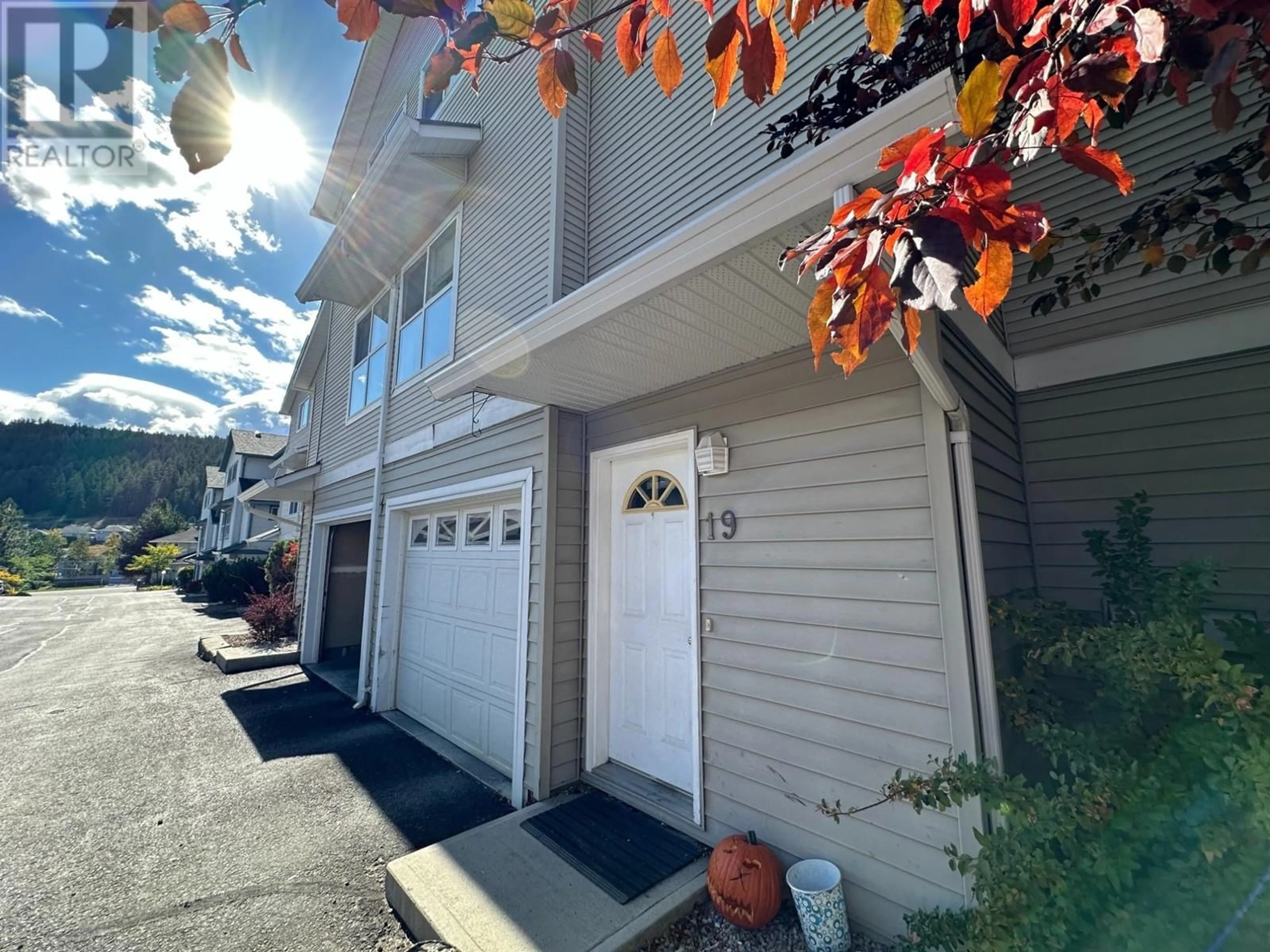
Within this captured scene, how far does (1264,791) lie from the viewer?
4.99 feet

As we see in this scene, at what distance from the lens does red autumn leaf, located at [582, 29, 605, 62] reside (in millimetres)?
1300

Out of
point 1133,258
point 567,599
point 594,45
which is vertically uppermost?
point 1133,258

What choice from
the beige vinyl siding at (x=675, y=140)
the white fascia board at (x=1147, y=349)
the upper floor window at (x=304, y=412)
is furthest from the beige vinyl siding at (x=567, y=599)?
the upper floor window at (x=304, y=412)

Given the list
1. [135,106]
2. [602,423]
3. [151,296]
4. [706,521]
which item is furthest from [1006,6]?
[151,296]

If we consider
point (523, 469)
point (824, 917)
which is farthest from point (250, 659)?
point (824, 917)

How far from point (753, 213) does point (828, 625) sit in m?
1.98

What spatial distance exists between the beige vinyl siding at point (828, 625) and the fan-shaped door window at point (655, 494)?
431 millimetres

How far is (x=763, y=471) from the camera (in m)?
3.10

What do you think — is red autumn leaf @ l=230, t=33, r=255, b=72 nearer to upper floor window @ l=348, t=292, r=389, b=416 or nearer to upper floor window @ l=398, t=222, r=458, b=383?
upper floor window @ l=398, t=222, r=458, b=383

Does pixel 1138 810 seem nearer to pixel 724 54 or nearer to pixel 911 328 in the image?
pixel 911 328

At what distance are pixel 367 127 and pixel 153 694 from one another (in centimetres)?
945

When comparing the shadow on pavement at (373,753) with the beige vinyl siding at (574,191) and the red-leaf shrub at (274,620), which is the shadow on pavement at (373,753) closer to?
the red-leaf shrub at (274,620)

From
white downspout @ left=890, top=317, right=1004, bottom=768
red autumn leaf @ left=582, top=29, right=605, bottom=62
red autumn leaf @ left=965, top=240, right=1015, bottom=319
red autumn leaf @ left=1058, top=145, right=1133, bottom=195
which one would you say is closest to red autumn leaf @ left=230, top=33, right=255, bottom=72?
red autumn leaf @ left=582, top=29, right=605, bottom=62

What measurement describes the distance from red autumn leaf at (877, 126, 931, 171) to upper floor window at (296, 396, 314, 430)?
12.1m
